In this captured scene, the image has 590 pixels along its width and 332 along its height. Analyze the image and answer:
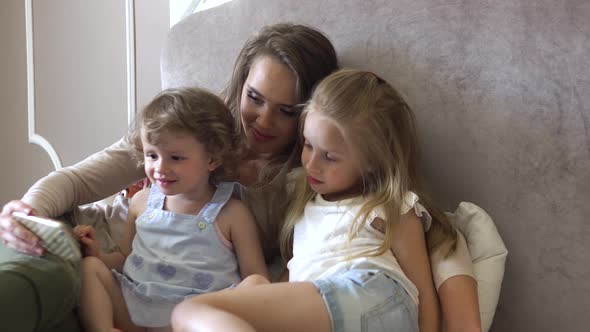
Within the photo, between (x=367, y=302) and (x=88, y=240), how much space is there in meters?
0.53

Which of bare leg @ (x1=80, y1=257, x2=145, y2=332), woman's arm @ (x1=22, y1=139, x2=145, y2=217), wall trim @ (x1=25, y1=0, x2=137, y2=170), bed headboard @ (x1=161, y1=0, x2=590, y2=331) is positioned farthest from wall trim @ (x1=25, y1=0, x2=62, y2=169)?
bed headboard @ (x1=161, y1=0, x2=590, y2=331)

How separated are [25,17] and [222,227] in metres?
1.77

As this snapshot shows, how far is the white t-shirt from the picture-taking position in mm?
1034

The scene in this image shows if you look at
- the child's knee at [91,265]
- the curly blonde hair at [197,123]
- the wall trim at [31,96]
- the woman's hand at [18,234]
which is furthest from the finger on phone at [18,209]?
the wall trim at [31,96]

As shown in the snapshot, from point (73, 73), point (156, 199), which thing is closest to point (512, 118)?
point (156, 199)

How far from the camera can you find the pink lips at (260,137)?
1297mm

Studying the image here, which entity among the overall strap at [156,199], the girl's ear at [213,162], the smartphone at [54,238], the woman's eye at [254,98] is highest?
the woman's eye at [254,98]

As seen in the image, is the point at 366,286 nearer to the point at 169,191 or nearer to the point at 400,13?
the point at 169,191

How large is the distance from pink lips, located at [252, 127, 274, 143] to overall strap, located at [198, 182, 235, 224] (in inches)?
4.3

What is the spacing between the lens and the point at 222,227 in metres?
1.21

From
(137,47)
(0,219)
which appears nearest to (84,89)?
(137,47)

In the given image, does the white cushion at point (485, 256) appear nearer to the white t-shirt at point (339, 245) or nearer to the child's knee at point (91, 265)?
the white t-shirt at point (339, 245)

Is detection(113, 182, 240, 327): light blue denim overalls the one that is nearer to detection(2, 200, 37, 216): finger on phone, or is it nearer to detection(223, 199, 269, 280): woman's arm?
detection(223, 199, 269, 280): woman's arm

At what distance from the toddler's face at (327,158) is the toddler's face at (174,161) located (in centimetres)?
20
